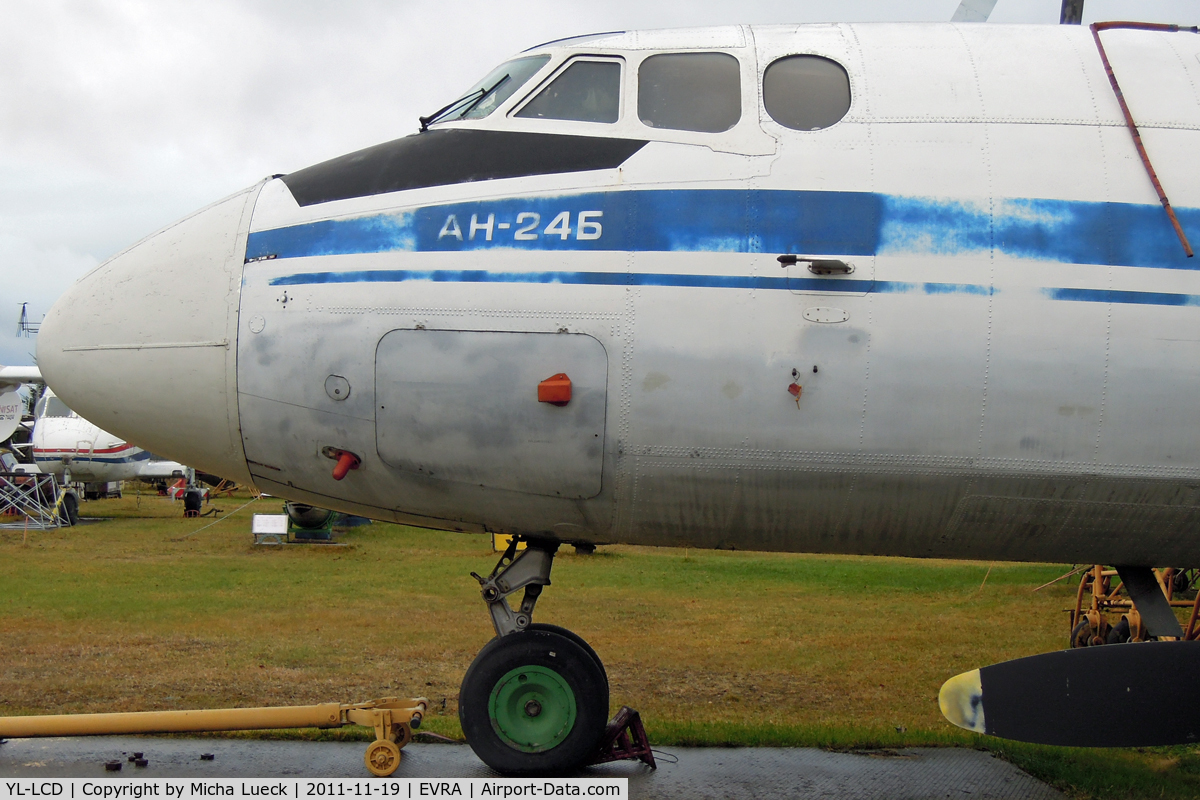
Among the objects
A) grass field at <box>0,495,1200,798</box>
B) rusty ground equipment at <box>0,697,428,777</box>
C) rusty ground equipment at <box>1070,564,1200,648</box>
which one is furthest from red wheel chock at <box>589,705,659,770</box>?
rusty ground equipment at <box>1070,564,1200,648</box>

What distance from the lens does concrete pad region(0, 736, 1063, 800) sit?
5617mm

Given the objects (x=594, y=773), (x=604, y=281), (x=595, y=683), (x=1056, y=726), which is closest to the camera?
(x=1056, y=726)

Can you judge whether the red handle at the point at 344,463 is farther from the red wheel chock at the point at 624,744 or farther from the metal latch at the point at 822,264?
the metal latch at the point at 822,264

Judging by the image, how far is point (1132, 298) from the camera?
4.71 m

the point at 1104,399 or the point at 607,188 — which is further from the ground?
the point at 607,188

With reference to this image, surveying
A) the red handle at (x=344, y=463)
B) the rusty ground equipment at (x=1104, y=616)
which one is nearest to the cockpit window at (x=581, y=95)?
the red handle at (x=344, y=463)

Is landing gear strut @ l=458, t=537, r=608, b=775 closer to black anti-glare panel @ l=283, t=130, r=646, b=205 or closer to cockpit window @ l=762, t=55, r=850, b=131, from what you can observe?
black anti-glare panel @ l=283, t=130, r=646, b=205

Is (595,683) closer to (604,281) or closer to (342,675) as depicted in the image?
(604,281)

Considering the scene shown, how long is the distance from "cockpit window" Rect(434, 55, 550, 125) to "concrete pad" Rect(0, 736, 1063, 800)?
3.88m

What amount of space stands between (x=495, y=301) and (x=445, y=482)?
1001mm

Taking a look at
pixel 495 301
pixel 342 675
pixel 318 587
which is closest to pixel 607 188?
pixel 495 301

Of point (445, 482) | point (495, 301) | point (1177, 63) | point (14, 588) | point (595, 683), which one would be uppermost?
point (1177, 63)

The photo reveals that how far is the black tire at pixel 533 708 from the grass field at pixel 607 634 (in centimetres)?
170

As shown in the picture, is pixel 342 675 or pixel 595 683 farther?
pixel 342 675
